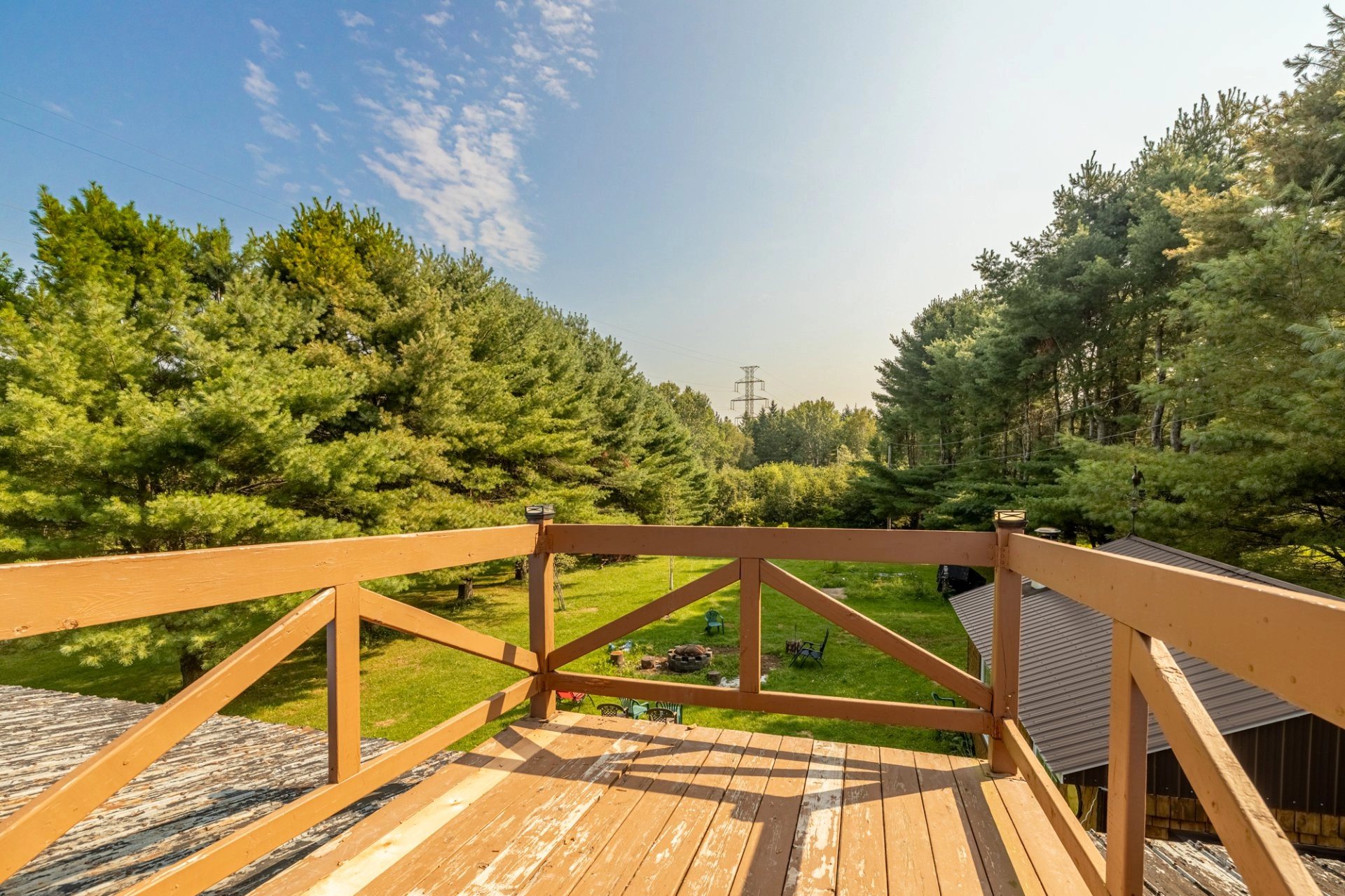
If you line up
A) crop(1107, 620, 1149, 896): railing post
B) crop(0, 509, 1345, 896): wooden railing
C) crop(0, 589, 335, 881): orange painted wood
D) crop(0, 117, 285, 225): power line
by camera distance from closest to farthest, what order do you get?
crop(0, 509, 1345, 896): wooden railing
crop(0, 589, 335, 881): orange painted wood
crop(1107, 620, 1149, 896): railing post
crop(0, 117, 285, 225): power line

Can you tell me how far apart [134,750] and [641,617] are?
1.75 meters

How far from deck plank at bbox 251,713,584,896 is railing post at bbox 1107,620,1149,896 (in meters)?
1.92

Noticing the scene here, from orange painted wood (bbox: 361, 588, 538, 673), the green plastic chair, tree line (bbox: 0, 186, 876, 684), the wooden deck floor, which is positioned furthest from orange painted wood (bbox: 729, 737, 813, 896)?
tree line (bbox: 0, 186, 876, 684)

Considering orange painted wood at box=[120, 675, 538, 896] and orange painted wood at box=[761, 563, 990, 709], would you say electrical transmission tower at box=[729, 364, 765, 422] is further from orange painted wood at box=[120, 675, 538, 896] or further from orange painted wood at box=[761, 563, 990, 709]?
orange painted wood at box=[120, 675, 538, 896]

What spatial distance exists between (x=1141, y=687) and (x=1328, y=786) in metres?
6.13

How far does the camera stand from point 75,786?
1.09 meters

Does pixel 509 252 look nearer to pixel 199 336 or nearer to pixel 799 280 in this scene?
pixel 799 280

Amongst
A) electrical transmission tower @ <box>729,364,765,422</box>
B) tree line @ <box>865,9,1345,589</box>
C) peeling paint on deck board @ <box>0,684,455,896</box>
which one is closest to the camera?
peeling paint on deck board @ <box>0,684,455,896</box>

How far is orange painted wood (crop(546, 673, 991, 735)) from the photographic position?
2229mm

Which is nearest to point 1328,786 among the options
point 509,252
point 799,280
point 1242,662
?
point 1242,662

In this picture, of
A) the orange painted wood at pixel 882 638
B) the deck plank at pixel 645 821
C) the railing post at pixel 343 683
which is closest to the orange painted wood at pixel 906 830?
the orange painted wood at pixel 882 638

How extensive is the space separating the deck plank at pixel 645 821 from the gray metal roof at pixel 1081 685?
2735 mm

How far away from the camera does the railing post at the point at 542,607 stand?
2.68 meters

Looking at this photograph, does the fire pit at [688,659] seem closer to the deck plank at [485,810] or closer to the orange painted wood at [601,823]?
the deck plank at [485,810]
